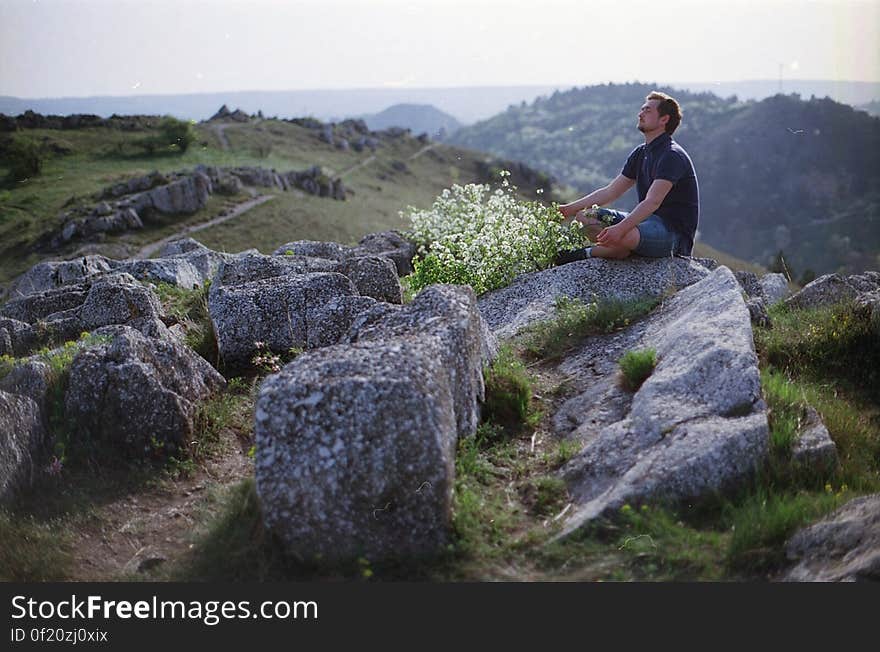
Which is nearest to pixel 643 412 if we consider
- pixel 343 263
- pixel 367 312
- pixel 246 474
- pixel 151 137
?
pixel 367 312

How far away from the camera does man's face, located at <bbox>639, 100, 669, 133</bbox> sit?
8.81 metres

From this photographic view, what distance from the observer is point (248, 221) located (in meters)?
57.4

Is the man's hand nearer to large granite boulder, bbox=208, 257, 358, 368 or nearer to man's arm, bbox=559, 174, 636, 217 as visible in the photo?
man's arm, bbox=559, 174, 636, 217

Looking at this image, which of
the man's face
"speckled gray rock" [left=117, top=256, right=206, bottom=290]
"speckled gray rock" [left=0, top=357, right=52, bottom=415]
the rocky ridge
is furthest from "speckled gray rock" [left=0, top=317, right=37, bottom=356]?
the man's face

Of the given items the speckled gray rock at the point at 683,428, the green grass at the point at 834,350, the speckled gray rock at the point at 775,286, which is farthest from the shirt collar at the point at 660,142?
the speckled gray rock at the point at 775,286

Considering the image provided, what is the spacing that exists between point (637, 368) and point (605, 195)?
4.26 meters

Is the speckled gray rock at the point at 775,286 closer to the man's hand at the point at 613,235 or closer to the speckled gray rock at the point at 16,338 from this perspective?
the man's hand at the point at 613,235

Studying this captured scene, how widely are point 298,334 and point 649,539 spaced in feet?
15.7

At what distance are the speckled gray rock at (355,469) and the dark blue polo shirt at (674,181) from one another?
560cm

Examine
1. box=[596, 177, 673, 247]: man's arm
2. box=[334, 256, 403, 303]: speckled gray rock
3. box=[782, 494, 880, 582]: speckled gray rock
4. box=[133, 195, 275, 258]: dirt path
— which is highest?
box=[596, 177, 673, 247]: man's arm

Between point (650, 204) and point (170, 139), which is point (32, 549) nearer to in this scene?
point (650, 204)

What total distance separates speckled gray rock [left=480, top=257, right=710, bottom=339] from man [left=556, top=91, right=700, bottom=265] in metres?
0.25

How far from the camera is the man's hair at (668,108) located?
8852 mm

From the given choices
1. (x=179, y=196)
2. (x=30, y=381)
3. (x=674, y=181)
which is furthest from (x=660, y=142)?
(x=179, y=196)
